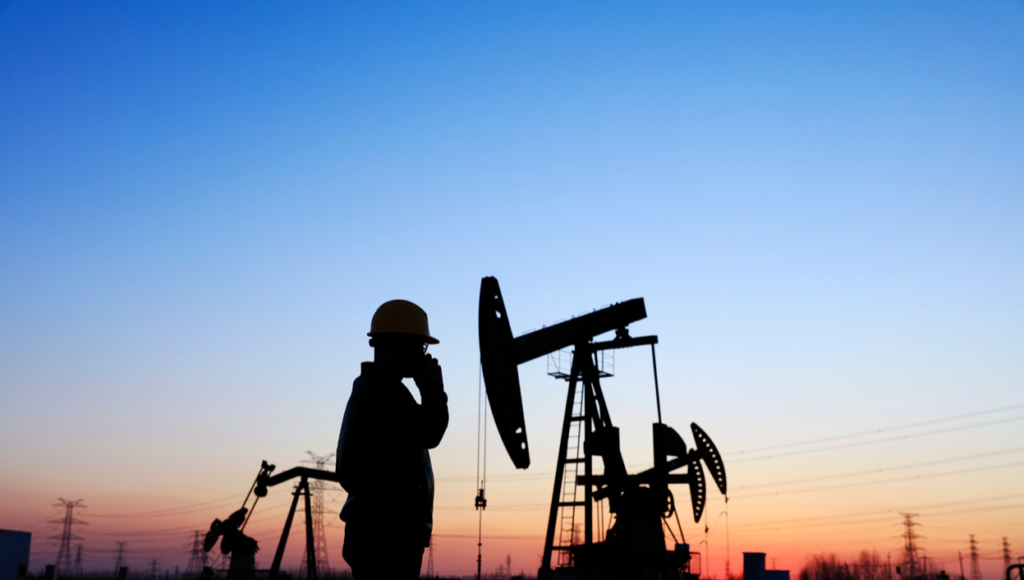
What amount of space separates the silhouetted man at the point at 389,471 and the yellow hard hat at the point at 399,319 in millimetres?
187

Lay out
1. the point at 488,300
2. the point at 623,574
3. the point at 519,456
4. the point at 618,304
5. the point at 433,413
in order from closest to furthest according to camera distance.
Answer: the point at 433,413 → the point at 488,300 → the point at 519,456 → the point at 623,574 → the point at 618,304

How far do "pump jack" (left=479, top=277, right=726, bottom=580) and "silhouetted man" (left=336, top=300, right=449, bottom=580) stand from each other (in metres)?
14.3

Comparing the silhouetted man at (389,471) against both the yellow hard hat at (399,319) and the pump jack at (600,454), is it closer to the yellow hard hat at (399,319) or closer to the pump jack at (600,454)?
the yellow hard hat at (399,319)

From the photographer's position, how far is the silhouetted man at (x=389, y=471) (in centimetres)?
375

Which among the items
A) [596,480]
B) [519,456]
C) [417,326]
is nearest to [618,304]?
[596,480]

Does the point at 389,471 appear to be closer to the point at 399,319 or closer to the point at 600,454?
the point at 399,319

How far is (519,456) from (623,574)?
4491 millimetres

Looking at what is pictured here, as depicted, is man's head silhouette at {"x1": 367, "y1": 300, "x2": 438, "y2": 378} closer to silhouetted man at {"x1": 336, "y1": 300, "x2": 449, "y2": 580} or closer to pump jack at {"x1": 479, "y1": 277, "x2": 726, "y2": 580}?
silhouetted man at {"x1": 336, "y1": 300, "x2": 449, "y2": 580}

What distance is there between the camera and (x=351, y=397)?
394cm

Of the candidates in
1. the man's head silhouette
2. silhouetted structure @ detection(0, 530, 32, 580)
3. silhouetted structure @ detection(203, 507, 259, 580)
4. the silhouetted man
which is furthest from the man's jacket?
silhouetted structure @ detection(0, 530, 32, 580)

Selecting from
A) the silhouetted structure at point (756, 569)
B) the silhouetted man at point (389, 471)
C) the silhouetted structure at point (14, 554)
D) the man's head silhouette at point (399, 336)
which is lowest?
the silhouetted structure at point (14, 554)

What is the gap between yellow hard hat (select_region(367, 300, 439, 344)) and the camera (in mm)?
4027

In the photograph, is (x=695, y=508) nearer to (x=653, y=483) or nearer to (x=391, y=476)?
(x=653, y=483)

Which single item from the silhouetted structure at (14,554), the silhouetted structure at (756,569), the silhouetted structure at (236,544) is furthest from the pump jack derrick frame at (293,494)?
the silhouetted structure at (14,554)
